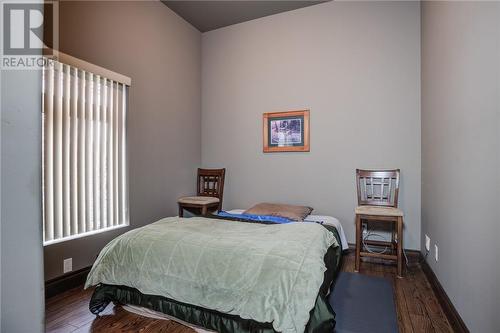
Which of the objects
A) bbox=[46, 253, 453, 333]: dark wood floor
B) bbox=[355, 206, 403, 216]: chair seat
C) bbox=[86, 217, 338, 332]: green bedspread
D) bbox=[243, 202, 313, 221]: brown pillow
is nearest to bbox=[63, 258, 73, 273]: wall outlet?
bbox=[46, 253, 453, 333]: dark wood floor

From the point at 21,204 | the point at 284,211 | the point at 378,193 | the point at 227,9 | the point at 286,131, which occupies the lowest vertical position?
the point at 284,211

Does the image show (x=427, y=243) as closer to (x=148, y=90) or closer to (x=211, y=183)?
(x=211, y=183)

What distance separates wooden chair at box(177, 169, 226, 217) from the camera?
3.44 m

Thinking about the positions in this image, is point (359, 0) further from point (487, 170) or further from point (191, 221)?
point (191, 221)

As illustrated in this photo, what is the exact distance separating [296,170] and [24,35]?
3.31m

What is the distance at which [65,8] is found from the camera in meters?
2.26

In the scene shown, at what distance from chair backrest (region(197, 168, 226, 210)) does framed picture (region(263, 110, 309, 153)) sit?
80 cm

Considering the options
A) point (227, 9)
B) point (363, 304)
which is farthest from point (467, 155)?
point (227, 9)

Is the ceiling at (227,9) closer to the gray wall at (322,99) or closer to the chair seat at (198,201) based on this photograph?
the gray wall at (322,99)

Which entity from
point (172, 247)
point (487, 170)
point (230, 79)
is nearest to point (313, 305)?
point (172, 247)

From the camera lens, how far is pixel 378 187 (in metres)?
3.12

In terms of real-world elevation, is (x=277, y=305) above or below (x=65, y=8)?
below

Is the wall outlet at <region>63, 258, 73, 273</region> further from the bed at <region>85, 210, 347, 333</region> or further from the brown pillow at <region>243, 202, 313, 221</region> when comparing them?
the brown pillow at <region>243, 202, 313, 221</region>

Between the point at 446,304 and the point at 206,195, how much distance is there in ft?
9.79
